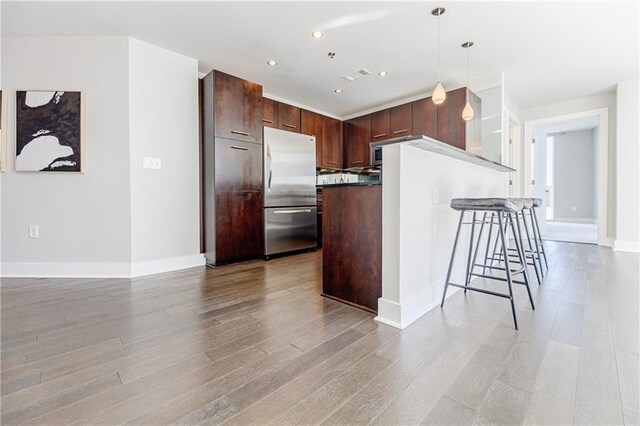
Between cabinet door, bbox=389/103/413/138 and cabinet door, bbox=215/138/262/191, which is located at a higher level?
cabinet door, bbox=389/103/413/138

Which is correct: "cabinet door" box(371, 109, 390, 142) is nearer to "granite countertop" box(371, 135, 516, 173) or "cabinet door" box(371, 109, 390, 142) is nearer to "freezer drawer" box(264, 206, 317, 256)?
"freezer drawer" box(264, 206, 317, 256)

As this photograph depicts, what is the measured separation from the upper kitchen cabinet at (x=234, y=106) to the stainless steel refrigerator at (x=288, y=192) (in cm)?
23

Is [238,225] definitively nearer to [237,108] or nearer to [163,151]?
[163,151]

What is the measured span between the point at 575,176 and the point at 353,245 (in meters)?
A: 9.19

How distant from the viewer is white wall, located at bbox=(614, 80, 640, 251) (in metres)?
4.15

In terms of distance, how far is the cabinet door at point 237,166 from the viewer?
3.28 meters

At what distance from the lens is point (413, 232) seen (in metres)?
1.83

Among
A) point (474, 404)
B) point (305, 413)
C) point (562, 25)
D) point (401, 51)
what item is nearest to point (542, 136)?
point (562, 25)

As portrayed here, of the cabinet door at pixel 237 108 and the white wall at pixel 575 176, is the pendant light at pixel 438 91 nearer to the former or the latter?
the cabinet door at pixel 237 108

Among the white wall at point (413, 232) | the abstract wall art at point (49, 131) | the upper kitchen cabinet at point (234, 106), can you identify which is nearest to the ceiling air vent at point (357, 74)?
the upper kitchen cabinet at point (234, 106)

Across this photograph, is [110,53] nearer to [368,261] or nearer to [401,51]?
[401,51]

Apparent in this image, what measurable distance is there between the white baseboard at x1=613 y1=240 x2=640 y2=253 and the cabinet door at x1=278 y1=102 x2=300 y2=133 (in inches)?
198

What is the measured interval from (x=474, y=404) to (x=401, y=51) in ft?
10.5

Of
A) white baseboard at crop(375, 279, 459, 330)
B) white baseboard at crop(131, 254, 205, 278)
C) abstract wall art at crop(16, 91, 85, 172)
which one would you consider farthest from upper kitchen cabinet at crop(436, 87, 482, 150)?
abstract wall art at crop(16, 91, 85, 172)
